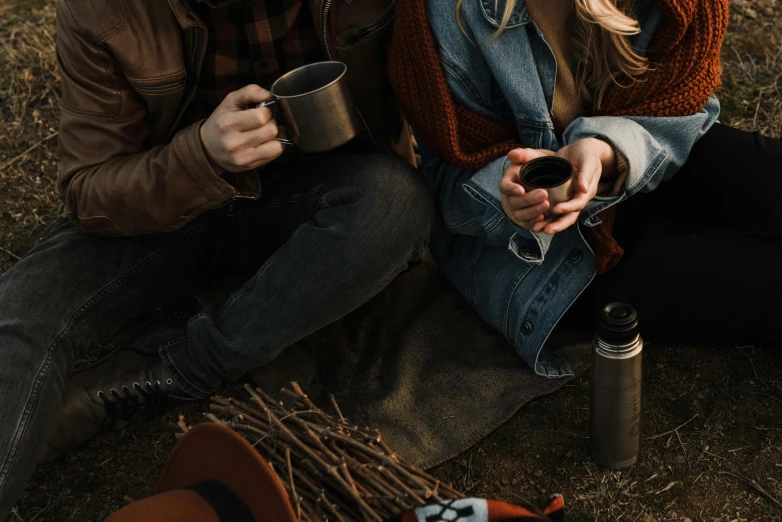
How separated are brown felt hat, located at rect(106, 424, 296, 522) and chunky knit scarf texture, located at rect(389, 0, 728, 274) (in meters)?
0.94

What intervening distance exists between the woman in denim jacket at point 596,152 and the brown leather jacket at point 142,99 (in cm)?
17

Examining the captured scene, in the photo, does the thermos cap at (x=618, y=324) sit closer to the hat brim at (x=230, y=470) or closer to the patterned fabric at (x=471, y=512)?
the patterned fabric at (x=471, y=512)

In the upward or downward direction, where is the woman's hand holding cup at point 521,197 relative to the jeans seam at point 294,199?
upward

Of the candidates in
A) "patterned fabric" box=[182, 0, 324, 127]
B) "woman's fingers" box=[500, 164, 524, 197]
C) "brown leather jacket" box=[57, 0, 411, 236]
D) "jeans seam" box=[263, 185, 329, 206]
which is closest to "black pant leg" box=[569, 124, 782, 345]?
"woman's fingers" box=[500, 164, 524, 197]

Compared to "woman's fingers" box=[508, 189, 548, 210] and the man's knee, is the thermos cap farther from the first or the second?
the man's knee

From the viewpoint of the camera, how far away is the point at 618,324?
1850 mm

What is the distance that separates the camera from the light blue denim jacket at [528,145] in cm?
207

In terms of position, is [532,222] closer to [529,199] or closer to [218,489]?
[529,199]

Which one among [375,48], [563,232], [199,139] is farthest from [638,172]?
[199,139]

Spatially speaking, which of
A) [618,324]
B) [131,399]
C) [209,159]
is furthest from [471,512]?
[131,399]

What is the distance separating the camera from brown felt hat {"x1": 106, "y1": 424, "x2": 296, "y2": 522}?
147cm

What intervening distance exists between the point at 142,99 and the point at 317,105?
1.86 feet

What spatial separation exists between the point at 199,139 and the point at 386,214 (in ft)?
1.61

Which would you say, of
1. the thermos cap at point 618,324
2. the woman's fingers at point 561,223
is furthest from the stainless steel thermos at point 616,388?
the woman's fingers at point 561,223
